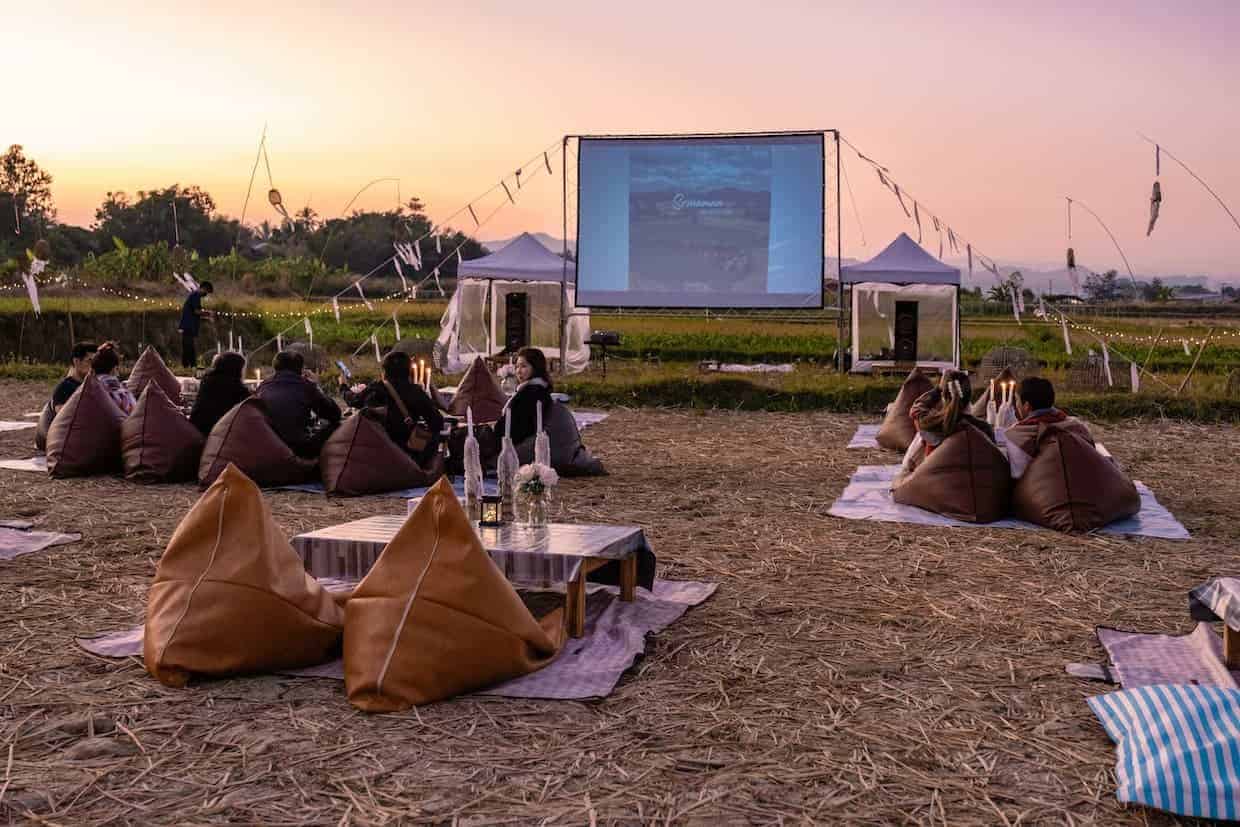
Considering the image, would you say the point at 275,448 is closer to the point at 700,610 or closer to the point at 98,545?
the point at 98,545

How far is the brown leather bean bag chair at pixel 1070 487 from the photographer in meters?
7.15

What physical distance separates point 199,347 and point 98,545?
635 inches

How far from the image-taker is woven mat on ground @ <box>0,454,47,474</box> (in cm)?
908

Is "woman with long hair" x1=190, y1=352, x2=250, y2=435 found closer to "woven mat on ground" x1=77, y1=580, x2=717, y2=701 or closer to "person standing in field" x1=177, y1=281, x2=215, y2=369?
"woven mat on ground" x1=77, y1=580, x2=717, y2=701

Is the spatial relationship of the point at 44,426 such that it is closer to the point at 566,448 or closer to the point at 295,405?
the point at 295,405

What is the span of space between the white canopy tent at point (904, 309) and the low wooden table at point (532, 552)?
530 inches

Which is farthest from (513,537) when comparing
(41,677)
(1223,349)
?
(1223,349)

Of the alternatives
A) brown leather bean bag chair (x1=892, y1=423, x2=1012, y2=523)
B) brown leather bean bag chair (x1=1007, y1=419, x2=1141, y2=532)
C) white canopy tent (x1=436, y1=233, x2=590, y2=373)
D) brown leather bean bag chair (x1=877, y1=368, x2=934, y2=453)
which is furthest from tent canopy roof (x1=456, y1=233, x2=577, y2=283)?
brown leather bean bag chair (x1=1007, y1=419, x2=1141, y2=532)


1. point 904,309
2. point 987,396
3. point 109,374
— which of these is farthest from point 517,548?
point 904,309

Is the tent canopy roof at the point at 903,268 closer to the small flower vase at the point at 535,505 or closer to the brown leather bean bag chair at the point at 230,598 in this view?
the small flower vase at the point at 535,505

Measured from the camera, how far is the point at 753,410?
14.1 metres

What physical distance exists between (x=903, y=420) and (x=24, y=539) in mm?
6875

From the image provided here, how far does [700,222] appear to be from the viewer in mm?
17047

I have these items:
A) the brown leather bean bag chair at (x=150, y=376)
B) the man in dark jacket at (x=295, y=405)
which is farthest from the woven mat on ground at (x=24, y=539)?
the brown leather bean bag chair at (x=150, y=376)
